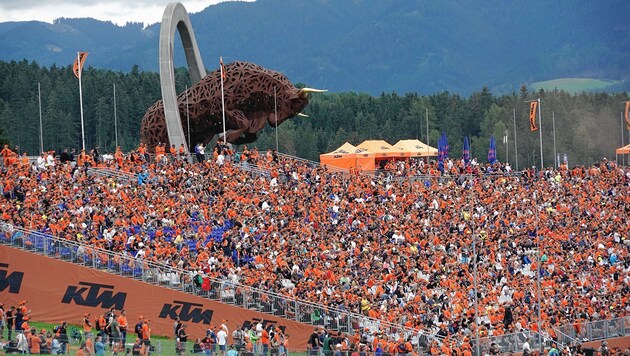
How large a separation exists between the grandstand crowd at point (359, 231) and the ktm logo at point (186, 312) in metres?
1.20

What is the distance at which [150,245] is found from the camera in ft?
115

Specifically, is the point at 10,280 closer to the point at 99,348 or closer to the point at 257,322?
the point at 257,322

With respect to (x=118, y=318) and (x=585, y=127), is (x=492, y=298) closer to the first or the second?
(x=118, y=318)

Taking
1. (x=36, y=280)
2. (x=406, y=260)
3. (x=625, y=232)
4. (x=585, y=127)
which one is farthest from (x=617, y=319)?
(x=585, y=127)

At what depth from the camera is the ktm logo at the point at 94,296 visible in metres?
33.4

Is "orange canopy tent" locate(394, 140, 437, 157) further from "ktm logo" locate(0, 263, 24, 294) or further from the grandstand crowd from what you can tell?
"ktm logo" locate(0, 263, 24, 294)

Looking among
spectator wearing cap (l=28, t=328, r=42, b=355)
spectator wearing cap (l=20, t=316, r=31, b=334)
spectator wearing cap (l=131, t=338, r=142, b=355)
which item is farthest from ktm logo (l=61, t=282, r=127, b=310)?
spectator wearing cap (l=28, t=328, r=42, b=355)

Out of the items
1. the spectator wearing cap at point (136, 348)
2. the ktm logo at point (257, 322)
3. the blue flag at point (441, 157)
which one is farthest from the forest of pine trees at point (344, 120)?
the spectator wearing cap at point (136, 348)

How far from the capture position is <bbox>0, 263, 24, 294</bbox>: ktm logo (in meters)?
33.5

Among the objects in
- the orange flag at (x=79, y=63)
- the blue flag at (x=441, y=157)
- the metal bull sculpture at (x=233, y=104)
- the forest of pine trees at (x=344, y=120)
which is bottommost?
the blue flag at (x=441, y=157)

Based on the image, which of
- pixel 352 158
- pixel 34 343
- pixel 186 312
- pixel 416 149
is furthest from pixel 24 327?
pixel 416 149

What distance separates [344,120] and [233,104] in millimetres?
74310

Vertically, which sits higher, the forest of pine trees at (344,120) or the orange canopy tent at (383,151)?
the forest of pine trees at (344,120)

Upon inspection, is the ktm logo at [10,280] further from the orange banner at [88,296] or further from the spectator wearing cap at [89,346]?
the spectator wearing cap at [89,346]
